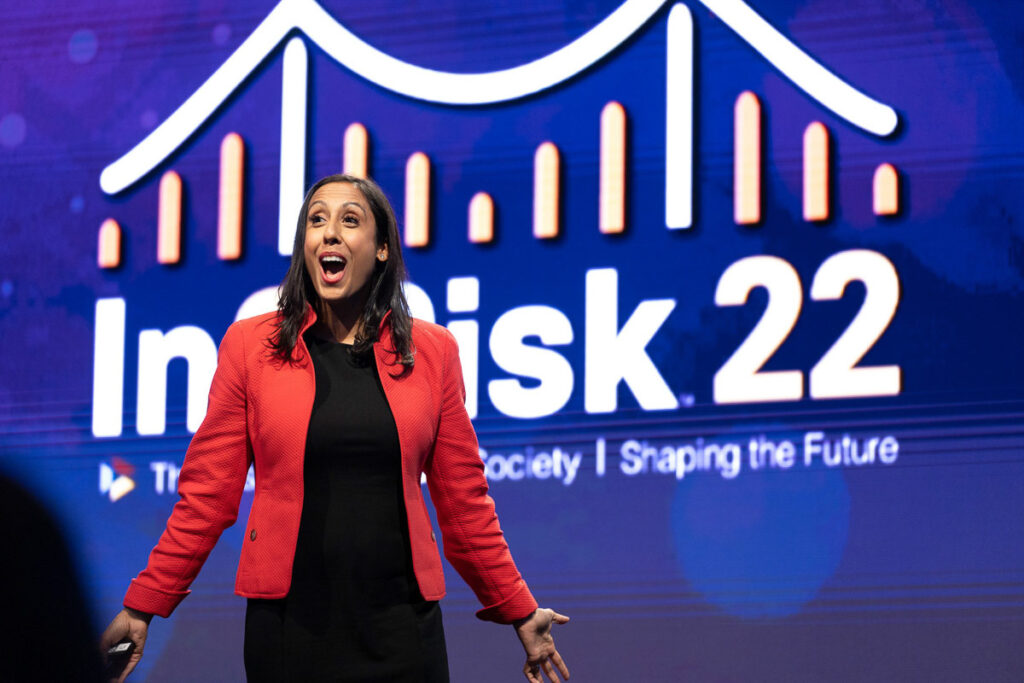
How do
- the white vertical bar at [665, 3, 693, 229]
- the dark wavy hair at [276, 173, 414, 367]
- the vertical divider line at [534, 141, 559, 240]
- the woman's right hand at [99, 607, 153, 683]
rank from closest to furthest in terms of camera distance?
the woman's right hand at [99, 607, 153, 683]
the dark wavy hair at [276, 173, 414, 367]
the white vertical bar at [665, 3, 693, 229]
the vertical divider line at [534, 141, 559, 240]

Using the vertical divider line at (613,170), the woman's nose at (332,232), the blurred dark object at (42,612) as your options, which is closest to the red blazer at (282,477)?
the woman's nose at (332,232)

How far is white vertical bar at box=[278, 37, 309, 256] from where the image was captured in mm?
3771

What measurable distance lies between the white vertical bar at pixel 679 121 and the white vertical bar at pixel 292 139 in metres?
1.07

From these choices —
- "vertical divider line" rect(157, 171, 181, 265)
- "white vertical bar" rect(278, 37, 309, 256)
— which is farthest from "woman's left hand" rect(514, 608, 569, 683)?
"vertical divider line" rect(157, 171, 181, 265)

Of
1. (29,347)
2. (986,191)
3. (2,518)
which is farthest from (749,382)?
(2,518)

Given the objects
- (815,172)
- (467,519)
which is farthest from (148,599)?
(815,172)

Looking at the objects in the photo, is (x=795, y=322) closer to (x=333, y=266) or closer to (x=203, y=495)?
(x=333, y=266)

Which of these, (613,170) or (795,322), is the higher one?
(613,170)

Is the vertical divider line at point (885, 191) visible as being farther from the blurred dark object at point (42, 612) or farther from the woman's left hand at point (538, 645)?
the blurred dark object at point (42, 612)

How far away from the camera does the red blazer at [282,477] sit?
5.52 feet

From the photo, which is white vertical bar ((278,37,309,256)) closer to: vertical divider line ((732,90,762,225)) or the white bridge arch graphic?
the white bridge arch graphic

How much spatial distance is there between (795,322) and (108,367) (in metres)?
1.98

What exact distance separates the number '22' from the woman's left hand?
1.54 metres

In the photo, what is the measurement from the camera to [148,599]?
1692 millimetres
